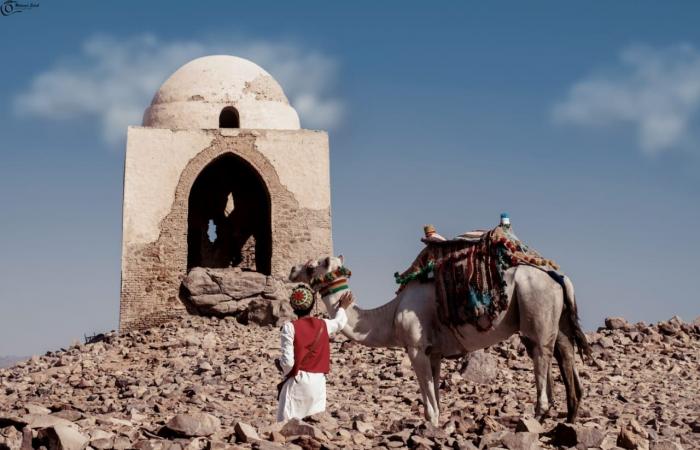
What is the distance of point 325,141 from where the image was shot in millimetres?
19266

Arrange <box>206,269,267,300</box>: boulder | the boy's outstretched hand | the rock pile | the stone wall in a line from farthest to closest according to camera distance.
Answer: <box>206,269,267,300</box>: boulder, the stone wall, the rock pile, the boy's outstretched hand

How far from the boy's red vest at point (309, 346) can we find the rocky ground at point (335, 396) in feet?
1.57

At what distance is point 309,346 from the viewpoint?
7316 millimetres

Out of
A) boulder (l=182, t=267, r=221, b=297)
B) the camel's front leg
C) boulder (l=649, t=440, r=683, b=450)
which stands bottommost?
boulder (l=649, t=440, r=683, b=450)

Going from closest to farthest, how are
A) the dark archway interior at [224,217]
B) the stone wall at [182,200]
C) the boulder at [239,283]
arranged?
the stone wall at [182,200] < the boulder at [239,283] < the dark archway interior at [224,217]

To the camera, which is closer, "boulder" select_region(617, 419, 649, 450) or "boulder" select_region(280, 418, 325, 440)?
"boulder" select_region(280, 418, 325, 440)

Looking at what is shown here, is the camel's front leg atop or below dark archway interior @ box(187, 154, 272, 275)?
below

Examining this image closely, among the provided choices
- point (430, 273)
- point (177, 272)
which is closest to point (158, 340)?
point (177, 272)

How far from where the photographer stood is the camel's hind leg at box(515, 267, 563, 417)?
8062 millimetres

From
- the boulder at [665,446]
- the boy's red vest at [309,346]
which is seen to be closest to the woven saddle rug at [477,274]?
the boy's red vest at [309,346]

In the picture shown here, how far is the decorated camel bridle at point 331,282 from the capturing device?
832 centimetres

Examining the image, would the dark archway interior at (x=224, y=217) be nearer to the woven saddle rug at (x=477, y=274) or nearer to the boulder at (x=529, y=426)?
the woven saddle rug at (x=477, y=274)

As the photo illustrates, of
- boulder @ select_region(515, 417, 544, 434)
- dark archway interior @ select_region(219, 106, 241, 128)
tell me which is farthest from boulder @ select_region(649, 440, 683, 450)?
dark archway interior @ select_region(219, 106, 241, 128)

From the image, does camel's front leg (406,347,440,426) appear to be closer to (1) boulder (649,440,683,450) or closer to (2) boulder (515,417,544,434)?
(2) boulder (515,417,544,434)
